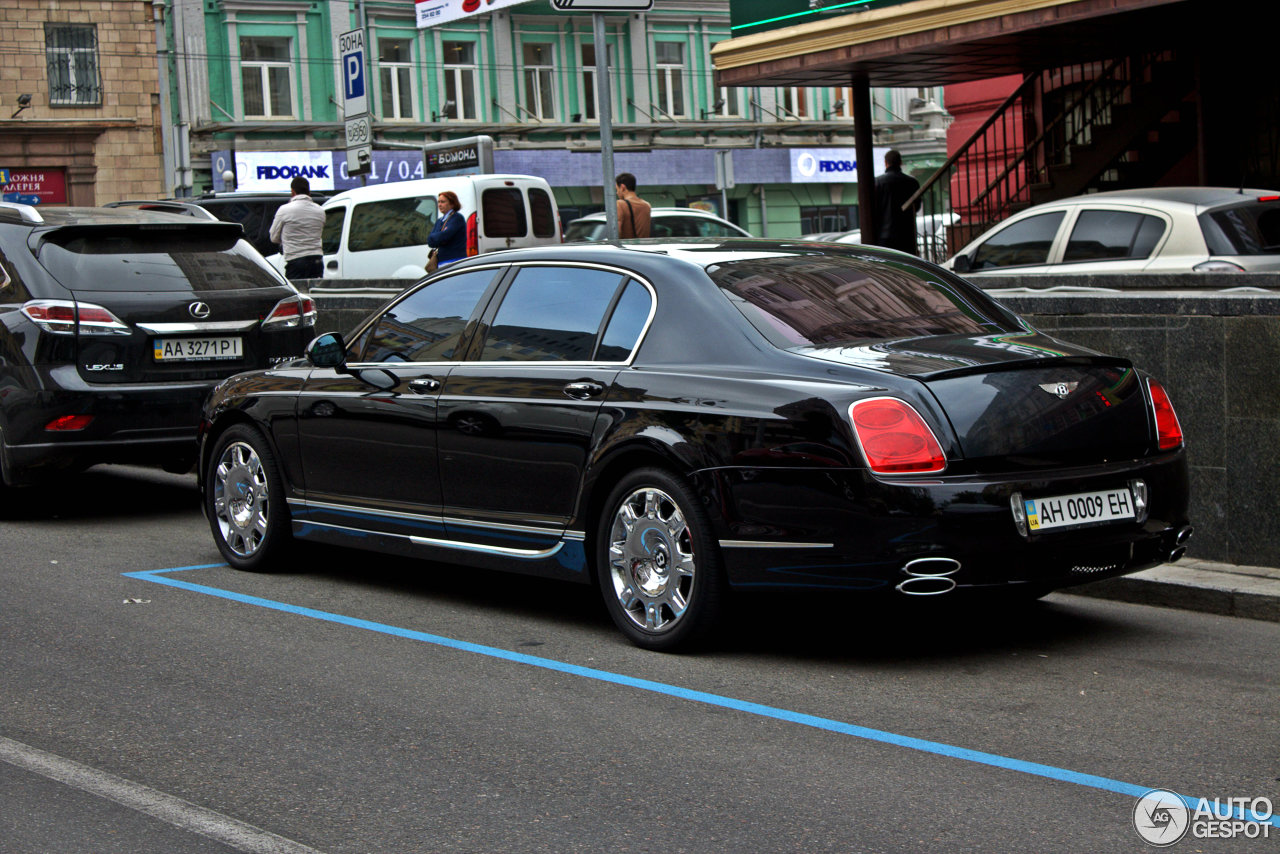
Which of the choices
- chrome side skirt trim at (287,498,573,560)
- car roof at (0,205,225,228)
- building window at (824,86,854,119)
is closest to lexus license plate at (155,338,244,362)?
car roof at (0,205,225,228)

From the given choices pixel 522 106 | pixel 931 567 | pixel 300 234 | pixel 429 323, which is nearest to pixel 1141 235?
pixel 429 323

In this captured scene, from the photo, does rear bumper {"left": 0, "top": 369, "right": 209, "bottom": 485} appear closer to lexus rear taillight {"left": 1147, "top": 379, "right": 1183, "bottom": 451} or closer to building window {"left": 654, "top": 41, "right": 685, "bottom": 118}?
lexus rear taillight {"left": 1147, "top": 379, "right": 1183, "bottom": 451}

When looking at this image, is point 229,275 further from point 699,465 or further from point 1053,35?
point 1053,35

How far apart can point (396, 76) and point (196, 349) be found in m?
33.8

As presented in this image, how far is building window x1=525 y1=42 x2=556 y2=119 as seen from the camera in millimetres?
44000

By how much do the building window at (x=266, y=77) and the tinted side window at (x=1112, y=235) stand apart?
31.3 meters

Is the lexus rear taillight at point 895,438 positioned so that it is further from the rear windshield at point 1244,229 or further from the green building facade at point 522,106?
the green building facade at point 522,106

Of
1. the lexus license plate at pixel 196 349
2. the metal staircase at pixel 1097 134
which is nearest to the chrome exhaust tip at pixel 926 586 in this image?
the lexus license plate at pixel 196 349

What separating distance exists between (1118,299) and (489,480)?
3.15 m

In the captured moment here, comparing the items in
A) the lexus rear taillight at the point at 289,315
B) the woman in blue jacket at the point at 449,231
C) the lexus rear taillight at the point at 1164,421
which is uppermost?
the woman in blue jacket at the point at 449,231

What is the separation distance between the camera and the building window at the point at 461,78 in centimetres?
4288

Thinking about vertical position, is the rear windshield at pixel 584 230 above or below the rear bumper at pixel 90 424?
above

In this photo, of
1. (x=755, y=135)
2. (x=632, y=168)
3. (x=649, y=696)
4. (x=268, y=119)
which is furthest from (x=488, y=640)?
(x=755, y=135)

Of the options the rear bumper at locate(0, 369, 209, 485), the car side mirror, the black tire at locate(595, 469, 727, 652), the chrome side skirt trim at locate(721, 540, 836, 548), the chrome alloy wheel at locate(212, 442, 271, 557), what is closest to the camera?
the chrome side skirt trim at locate(721, 540, 836, 548)
